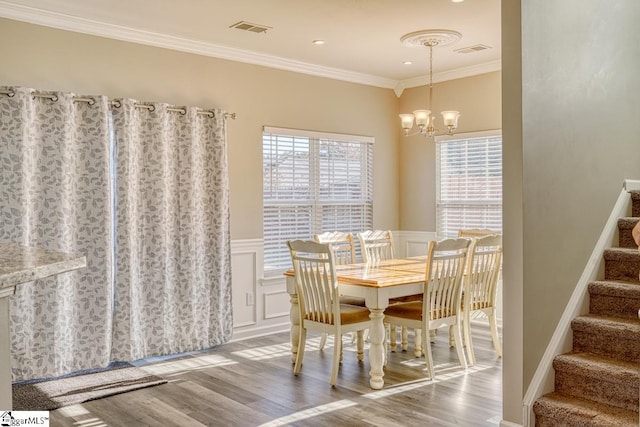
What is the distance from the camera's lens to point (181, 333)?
508 centimetres

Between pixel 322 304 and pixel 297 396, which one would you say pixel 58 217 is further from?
pixel 297 396

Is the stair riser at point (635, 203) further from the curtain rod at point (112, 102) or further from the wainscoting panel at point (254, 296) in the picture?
the curtain rod at point (112, 102)

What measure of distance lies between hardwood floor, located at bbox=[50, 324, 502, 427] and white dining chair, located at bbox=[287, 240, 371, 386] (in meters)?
0.26

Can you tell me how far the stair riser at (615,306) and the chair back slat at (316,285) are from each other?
165 centimetres

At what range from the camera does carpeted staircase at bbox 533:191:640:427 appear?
2.89 metres

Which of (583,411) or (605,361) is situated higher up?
(605,361)

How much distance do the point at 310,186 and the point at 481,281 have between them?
229cm

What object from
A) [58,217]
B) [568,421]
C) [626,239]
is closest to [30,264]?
[568,421]

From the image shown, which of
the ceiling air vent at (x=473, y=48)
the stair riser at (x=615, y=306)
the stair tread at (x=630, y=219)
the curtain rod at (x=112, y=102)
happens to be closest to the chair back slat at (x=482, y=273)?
the stair tread at (x=630, y=219)

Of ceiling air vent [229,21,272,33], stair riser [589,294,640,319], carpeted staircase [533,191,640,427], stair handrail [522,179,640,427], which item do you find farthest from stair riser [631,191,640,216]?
ceiling air vent [229,21,272,33]

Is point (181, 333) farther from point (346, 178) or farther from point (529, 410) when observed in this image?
point (529, 410)

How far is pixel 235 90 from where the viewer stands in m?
5.58

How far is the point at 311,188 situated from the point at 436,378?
106 inches

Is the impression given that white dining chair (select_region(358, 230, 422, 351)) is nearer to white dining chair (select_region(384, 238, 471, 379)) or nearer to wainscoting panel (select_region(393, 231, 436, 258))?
white dining chair (select_region(384, 238, 471, 379))
